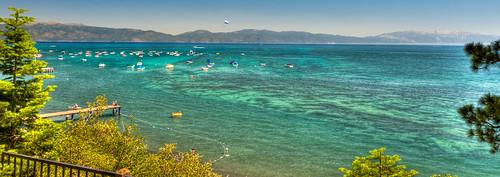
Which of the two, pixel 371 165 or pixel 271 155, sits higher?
pixel 371 165

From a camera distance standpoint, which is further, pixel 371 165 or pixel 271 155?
pixel 271 155

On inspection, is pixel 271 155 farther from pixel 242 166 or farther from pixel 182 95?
pixel 182 95

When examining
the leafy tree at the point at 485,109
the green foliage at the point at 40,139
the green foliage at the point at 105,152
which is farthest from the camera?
the green foliage at the point at 40,139

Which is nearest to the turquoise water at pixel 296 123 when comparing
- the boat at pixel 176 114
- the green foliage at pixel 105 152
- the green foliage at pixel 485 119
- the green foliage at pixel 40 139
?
the boat at pixel 176 114

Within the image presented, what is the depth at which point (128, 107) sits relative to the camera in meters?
61.3

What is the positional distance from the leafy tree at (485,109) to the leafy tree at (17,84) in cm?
2310

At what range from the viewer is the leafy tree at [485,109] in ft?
42.4

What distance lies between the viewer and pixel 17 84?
2372 centimetres

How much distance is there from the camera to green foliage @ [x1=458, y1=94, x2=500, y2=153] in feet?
42.8

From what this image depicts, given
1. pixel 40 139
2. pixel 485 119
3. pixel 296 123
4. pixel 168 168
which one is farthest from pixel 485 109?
pixel 296 123

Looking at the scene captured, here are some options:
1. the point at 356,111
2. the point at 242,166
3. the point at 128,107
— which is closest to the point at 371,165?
the point at 242,166

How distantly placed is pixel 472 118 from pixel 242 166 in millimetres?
24755

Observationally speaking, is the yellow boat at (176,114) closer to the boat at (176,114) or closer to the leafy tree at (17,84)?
the boat at (176,114)

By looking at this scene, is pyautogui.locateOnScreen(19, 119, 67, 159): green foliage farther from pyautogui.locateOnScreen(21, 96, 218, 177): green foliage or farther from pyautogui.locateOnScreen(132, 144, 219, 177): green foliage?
pyautogui.locateOnScreen(132, 144, 219, 177): green foliage
